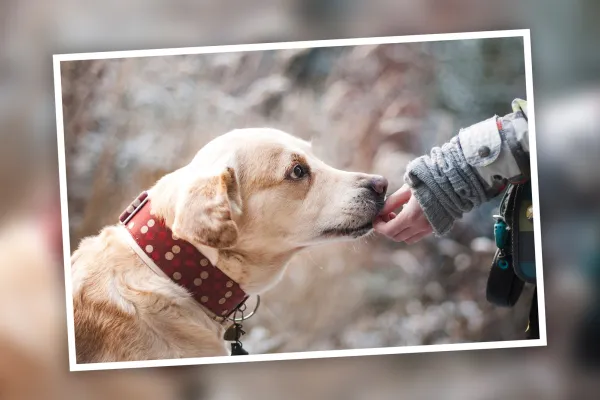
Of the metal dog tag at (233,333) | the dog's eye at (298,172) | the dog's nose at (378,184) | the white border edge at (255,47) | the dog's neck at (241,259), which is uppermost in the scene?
the white border edge at (255,47)

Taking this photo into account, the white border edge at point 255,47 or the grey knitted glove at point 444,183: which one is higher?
the white border edge at point 255,47

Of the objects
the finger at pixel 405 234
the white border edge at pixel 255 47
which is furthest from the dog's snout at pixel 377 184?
the white border edge at pixel 255 47

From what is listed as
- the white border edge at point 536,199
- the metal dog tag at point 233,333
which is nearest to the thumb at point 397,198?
the white border edge at point 536,199

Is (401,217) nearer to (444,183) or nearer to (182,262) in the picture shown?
(444,183)

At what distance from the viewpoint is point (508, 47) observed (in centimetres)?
164

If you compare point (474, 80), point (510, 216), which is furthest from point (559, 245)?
point (474, 80)

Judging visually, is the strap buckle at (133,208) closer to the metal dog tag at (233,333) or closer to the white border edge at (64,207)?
the white border edge at (64,207)

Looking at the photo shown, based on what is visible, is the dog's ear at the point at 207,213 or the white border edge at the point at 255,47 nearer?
the dog's ear at the point at 207,213

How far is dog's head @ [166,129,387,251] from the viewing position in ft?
4.98

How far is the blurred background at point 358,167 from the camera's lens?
1.61 metres

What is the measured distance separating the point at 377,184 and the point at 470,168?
0.25 meters

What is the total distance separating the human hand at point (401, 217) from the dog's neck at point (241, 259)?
0.84 ft

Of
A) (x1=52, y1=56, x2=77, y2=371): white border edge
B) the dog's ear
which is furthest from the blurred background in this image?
the dog's ear

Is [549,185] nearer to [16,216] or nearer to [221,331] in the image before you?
[221,331]
